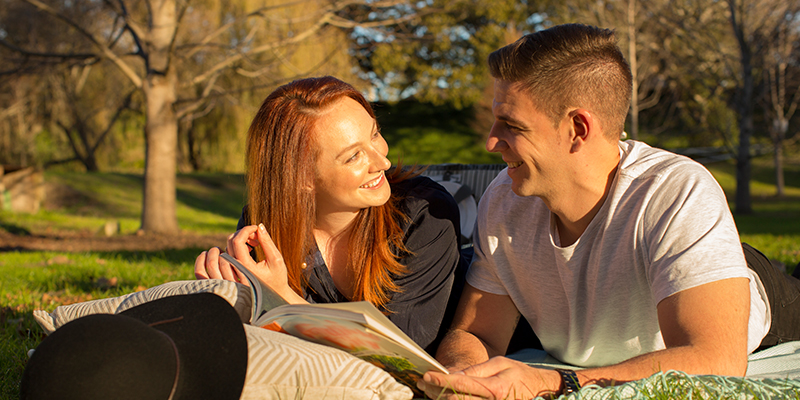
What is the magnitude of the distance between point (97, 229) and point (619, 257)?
9768 millimetres

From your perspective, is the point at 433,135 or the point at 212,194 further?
the point at 433,135

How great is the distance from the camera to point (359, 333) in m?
1.57

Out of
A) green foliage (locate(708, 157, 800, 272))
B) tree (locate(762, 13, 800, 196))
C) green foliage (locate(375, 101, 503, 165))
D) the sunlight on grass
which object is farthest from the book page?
green foliage (locate(375, 101, 503, 165))

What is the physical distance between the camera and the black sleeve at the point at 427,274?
8.21 feet

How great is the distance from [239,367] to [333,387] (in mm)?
260

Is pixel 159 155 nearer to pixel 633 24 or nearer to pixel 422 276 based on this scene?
pixel 422 276

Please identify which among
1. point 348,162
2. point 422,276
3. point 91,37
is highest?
point 91,37

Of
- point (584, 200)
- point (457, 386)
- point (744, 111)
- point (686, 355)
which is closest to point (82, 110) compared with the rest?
point (744, 111)

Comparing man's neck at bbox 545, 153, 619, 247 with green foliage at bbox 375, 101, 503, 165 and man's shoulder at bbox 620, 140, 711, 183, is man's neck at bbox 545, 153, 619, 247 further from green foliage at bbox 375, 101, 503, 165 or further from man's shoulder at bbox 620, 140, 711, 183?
green foliage at bbox 375, 101, 503, 165

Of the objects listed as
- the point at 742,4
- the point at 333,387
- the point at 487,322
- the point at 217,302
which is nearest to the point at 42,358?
the point at 217,302

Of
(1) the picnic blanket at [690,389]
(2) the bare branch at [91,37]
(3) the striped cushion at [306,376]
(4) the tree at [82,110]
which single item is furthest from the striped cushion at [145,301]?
(4) the tree at [82,110]

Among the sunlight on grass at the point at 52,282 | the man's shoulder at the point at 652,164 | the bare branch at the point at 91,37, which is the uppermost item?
the bare branch at the point at 91,37

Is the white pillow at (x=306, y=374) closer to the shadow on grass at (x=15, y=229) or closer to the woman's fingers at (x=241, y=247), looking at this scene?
the woman's fingers at (x=241, y=247)

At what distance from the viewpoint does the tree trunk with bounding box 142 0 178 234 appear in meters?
8.98
